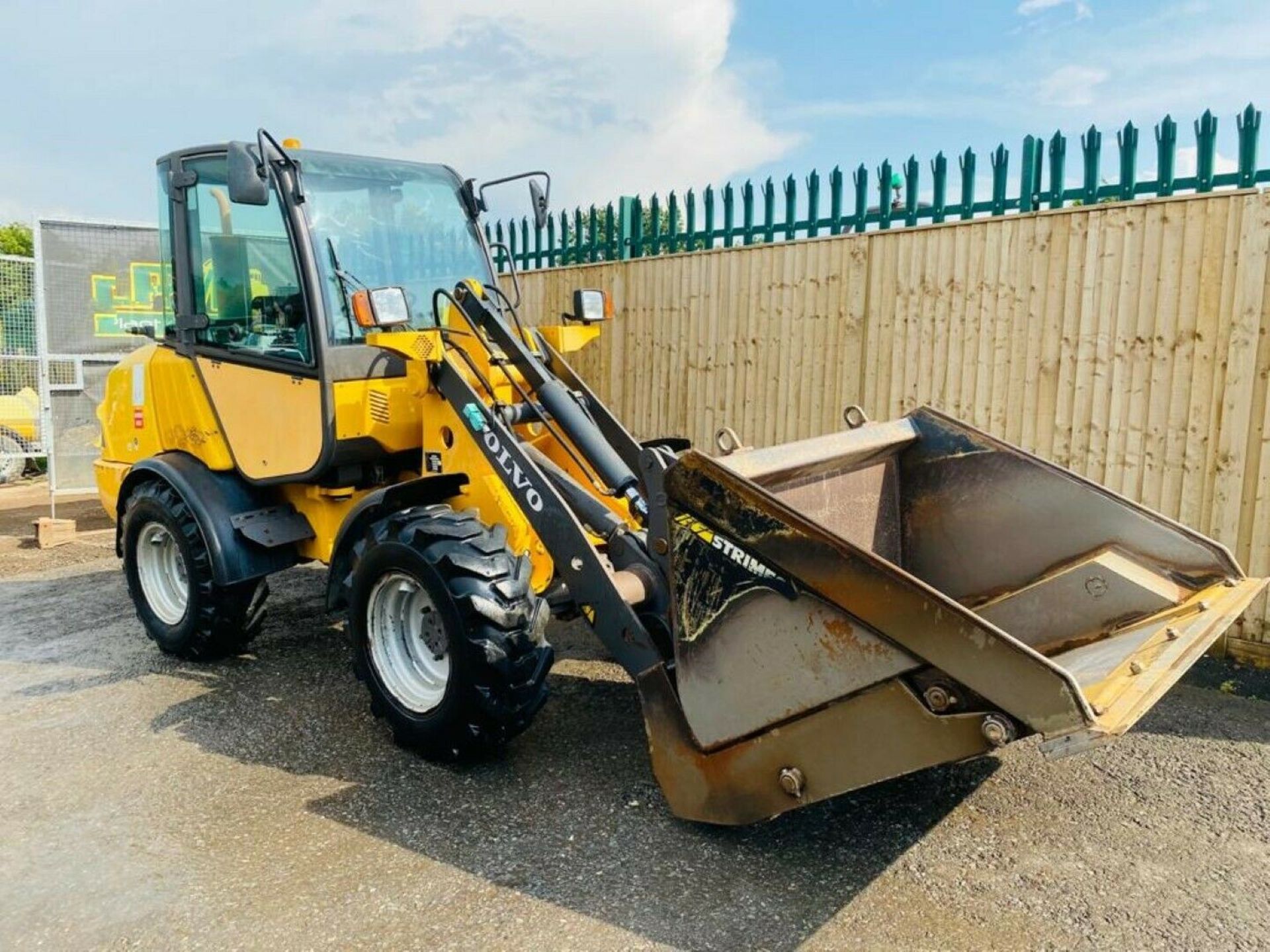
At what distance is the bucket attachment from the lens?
2566 millimetres

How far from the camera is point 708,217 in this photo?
6.95 metres

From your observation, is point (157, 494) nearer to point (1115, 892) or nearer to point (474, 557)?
point (474, 557)

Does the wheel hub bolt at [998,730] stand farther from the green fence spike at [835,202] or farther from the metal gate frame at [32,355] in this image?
the metal gate frame at [32,355]

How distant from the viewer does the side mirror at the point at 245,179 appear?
12.8ft

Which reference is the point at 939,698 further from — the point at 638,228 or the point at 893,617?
the point at 638,228

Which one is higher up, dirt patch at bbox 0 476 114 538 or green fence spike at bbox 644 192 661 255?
green fence spike at bbox 644 192 661 255

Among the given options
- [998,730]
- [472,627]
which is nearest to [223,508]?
[472,627]

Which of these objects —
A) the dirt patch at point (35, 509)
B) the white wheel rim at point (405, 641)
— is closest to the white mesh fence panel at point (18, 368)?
the dirt patch at point (35, 509)

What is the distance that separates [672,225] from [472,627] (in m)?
4.50

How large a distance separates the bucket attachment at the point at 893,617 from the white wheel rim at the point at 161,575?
3.21m

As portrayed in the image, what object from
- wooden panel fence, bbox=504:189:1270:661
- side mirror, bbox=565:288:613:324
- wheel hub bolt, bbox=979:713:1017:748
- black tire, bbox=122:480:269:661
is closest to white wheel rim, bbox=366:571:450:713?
black tire, bbox=122:480:269:661

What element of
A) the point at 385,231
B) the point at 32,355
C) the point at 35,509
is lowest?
the point at 35,509

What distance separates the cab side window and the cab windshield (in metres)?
0.17

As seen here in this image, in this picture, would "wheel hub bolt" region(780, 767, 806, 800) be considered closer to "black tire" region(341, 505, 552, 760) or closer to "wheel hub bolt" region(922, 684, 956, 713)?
"wheel hub bolt" region(922, 684, 956, 713)
